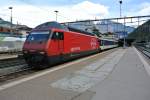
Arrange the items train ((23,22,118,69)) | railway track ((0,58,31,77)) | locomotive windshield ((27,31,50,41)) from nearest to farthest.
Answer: railway track ((0,58,31,77)) → train ((23,22,118,69)) → locomotive windshield ((27,31,50,41))

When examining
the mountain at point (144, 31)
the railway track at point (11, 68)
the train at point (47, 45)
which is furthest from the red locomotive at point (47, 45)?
the mountain at point (144, 31)

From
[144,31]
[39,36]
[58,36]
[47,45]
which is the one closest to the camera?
[47,45]

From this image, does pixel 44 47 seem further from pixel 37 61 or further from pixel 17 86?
pixel 17 86

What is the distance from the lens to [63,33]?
20984mm

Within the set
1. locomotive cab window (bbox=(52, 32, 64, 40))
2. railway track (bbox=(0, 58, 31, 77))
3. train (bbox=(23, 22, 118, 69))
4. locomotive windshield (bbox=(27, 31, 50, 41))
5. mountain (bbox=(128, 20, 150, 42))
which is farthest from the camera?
mountain (bbox=(128, 20, 150, 42))

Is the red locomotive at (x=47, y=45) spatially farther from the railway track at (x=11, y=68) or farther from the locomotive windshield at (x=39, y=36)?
the railway track at (x=11, y=68)

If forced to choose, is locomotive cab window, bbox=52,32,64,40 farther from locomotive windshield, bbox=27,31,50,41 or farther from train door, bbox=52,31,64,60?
locomotive windshield, bbox=27,31,50,41

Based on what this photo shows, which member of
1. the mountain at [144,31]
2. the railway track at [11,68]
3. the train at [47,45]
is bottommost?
the railway track at [11,68]

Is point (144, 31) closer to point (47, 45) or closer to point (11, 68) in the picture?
point (47, 45)

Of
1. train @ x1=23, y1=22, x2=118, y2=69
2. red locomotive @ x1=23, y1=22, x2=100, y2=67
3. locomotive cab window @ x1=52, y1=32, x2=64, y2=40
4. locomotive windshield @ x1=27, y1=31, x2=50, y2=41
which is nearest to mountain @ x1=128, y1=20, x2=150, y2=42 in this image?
red locomotive @ x1=23, y1=22, x2=100, y2=67

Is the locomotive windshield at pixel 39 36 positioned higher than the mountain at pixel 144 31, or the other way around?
the mountain at pixel 144 31

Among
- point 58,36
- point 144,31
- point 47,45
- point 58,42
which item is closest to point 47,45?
point 47,45

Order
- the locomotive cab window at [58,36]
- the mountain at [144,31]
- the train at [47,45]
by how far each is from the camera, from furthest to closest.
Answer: the mountain at [144,31], the locomotive cab window at [58,36], the train at [47,45]

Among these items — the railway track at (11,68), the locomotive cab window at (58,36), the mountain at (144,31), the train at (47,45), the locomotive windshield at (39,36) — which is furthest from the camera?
the mountain at (144,31)
